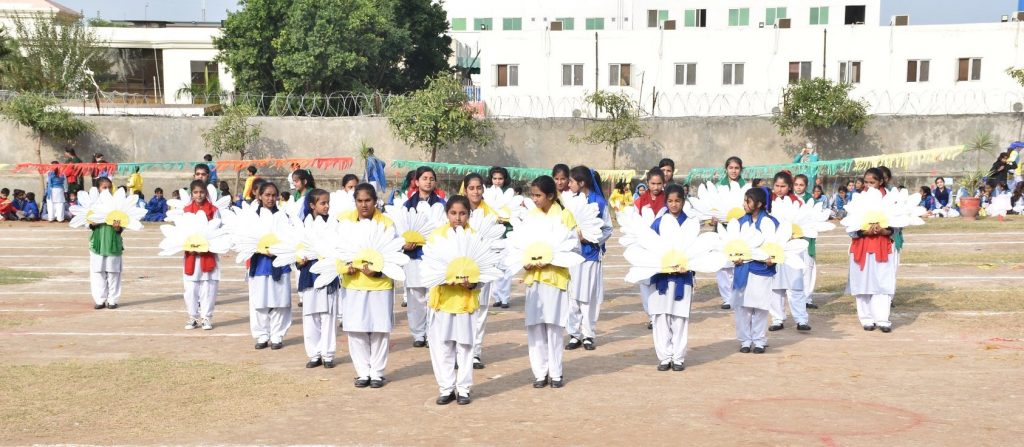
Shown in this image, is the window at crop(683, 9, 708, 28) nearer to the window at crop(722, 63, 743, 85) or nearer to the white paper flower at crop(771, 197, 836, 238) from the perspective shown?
the window at crop(722, 63, 743, 85)

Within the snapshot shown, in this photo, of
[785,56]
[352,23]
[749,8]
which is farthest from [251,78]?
[749,8]

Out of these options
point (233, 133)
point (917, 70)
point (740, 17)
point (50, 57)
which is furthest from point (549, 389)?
point (50, 57)

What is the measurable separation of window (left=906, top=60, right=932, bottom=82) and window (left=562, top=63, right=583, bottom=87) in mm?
11883

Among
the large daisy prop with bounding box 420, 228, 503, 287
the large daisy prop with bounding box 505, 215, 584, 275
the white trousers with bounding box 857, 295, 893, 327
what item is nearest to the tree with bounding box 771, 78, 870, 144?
the white trousers with bounding box 857, 295, 893, 327

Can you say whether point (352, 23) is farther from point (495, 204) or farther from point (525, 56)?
point (495, 204)

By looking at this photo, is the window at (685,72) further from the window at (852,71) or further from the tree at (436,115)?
the tree at (436,115)

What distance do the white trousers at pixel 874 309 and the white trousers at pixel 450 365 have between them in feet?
18.9

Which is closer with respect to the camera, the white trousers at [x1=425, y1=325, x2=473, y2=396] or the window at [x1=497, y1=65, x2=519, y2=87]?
the white trousers at [x1=425, y1=325, x2=473, y2=396]

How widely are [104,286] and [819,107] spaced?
2382 centimetres

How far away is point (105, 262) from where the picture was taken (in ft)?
48.8

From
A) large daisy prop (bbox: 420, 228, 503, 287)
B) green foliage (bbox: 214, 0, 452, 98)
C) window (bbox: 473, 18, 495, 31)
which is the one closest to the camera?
large daisy prop (bbox: 420, 228, 503, 287)

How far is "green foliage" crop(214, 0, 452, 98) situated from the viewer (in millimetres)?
39406

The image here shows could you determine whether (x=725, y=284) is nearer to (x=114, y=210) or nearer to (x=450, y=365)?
(x=450, y=365)

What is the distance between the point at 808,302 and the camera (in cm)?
1457
